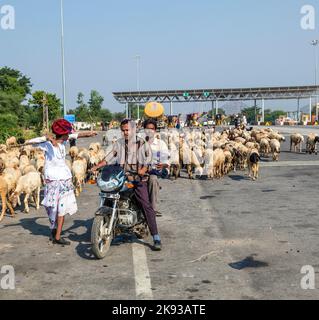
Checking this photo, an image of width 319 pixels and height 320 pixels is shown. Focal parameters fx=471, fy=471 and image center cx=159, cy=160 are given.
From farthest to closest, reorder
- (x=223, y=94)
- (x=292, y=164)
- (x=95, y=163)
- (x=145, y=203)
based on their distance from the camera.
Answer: (x=223, y=94)
(x=292, y=164)
(x=95, y=163)
(x=145, y=203)

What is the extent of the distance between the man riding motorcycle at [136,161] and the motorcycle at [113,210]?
12 centimetres

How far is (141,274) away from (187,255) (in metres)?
0.96

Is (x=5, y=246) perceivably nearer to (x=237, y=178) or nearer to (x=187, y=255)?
(x=187, y=255)

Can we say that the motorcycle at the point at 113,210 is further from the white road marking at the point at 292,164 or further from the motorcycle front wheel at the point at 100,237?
the white road marking at the point at 292,164

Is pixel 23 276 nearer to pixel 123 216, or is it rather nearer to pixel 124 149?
pixel 123 216

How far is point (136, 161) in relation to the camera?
21.7 ft

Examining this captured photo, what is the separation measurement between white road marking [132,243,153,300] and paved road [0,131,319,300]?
10 mm

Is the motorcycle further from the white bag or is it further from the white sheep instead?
the white sheep

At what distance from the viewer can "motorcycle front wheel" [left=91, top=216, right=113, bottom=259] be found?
19.4 feet

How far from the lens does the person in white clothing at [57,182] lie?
6859mm

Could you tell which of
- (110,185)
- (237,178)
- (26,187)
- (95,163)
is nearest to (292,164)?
(237,178)

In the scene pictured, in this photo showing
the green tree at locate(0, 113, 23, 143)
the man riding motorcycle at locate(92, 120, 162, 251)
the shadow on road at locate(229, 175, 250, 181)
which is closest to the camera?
the man riding motorcycle at locate(92, 120, 162, 251)

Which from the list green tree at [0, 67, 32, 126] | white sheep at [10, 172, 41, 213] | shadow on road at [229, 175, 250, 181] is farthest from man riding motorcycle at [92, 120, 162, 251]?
green tree at [0, 67, 32, 126]

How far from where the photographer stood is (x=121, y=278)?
5355 millimetres
